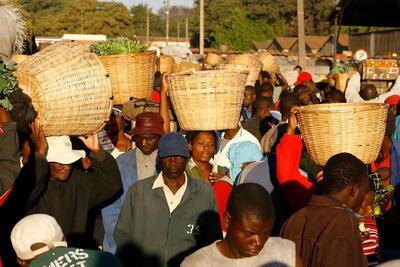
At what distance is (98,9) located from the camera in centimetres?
7931

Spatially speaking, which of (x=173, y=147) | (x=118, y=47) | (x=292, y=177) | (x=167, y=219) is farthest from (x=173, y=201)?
(x=118, y=47)

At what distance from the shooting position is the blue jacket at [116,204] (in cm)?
621

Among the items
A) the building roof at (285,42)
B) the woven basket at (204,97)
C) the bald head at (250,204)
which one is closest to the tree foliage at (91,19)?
the building roof at (285,42)

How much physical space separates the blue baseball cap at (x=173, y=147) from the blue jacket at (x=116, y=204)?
3.15ft

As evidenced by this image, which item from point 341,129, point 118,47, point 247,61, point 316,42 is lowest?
point 341,129

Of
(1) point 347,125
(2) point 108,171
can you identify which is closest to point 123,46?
(2) point 108,171

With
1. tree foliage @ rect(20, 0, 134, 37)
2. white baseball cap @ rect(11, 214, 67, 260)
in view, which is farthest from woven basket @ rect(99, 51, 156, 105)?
tree foliage @ rect(20, 0, 134, 37)

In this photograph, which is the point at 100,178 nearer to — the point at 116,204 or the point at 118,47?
the point at 116,204

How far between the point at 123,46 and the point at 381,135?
235cm

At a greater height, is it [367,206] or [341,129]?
[341,129]

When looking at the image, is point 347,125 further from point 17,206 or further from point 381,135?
point 17,206

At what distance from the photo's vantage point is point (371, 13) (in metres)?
28.2

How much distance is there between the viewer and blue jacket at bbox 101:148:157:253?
621 centimetres

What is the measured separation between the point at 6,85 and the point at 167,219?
57.4 inches
